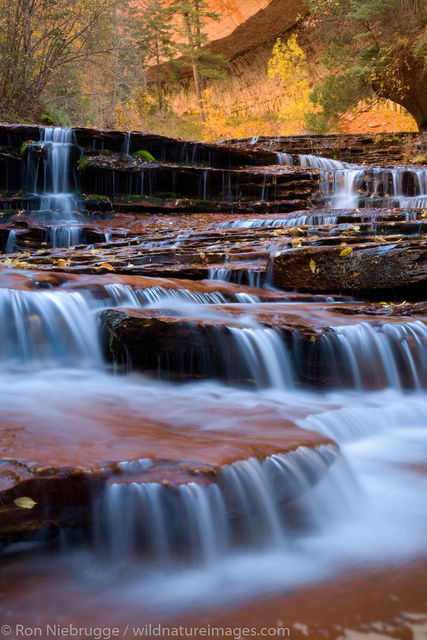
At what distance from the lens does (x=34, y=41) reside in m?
17.3

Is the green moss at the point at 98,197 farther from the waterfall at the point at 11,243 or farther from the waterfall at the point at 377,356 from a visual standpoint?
the waterfall at the point at 377,356

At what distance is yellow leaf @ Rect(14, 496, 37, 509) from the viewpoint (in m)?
2.02

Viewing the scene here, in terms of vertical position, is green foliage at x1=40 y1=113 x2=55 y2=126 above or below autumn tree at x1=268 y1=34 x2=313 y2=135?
below

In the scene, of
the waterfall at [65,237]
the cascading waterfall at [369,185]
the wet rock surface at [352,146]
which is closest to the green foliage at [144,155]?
the wet rock surface at [352,146]

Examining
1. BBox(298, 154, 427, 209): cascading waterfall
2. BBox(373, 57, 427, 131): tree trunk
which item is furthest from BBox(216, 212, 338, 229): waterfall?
BBox(373, 57, 427, 131): tree trunk

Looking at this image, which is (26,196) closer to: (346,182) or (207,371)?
(346,182)

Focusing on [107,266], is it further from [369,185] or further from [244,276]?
[369,185]

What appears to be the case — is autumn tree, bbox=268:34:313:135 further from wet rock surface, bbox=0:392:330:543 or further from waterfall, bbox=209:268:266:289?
wet rock surface, bbox=0:392:330:543

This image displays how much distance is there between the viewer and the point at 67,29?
17.8 m

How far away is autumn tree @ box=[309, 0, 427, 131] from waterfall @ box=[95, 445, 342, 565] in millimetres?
16445

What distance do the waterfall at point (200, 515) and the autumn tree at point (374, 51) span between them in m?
16.4

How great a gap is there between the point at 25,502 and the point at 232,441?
3.51 ft

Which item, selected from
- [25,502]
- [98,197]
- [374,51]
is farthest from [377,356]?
[374,51]

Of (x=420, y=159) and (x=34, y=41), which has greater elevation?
(x=34, y=41)
